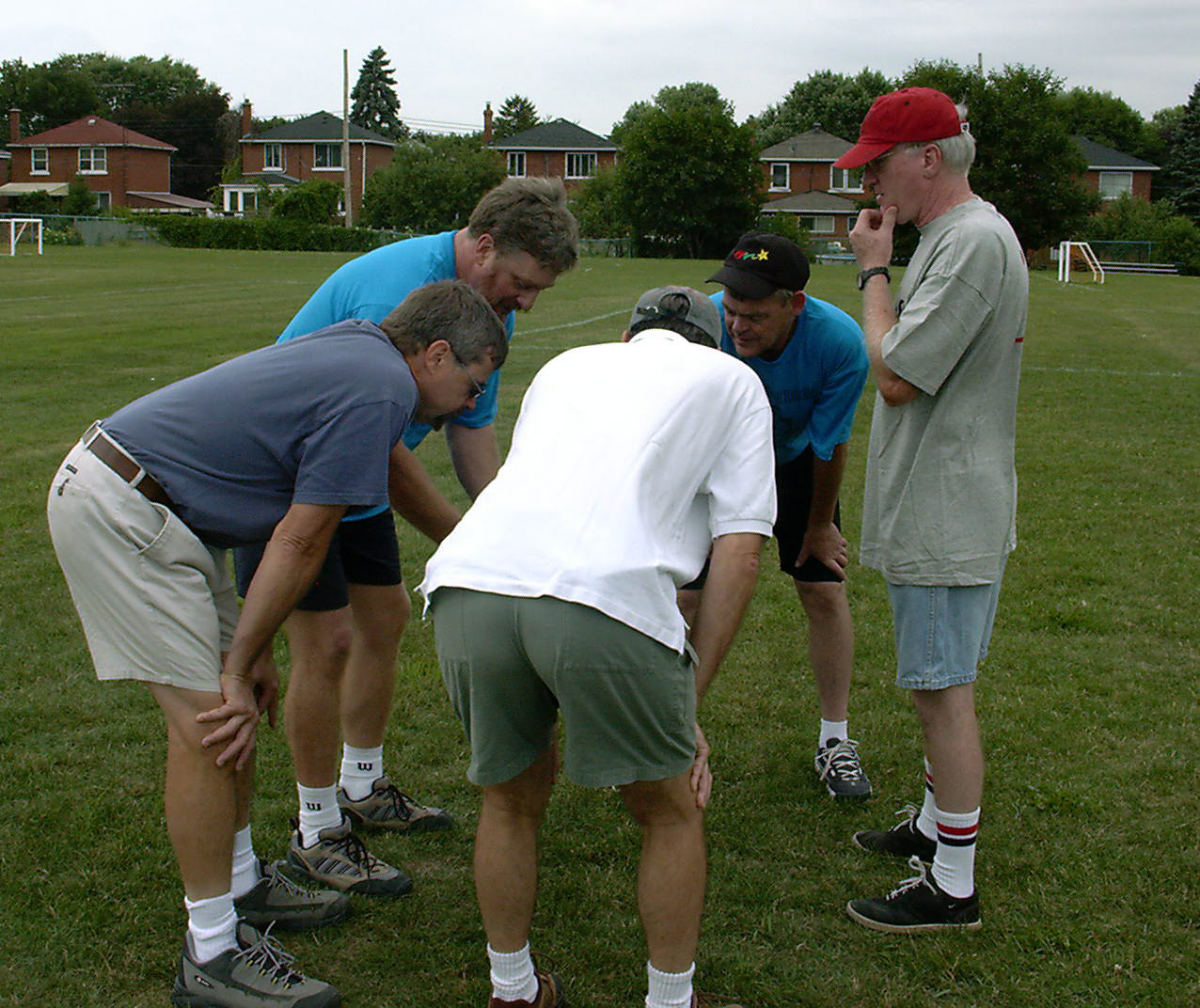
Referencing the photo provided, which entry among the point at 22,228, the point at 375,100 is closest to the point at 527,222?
the point at 22,228

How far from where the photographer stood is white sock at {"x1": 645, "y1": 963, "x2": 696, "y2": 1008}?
271cm

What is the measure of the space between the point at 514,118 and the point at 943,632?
120244 millimetres

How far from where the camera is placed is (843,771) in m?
4.30

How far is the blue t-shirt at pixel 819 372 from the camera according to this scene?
4.13m

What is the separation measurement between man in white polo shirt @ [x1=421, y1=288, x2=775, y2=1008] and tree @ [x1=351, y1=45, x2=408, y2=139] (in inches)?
4541

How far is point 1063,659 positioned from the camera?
5535mm

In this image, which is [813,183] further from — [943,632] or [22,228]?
[943,632]

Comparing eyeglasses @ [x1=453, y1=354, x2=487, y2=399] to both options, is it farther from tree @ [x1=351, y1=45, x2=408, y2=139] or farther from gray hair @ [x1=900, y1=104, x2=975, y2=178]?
tree @ [x1=351, y1=45, x2=408, y2=139]

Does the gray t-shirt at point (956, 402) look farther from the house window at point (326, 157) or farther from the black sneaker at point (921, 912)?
the house window at point (326, 157)

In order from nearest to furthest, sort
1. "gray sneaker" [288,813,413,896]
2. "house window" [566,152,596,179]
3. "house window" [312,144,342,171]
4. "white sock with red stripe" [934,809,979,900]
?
"white sock with red stripe" [934,809,979,900], "gray sneaker" [288,813,413,896], "house window" [312,144,342,171], "house window" [566,152,596,179]

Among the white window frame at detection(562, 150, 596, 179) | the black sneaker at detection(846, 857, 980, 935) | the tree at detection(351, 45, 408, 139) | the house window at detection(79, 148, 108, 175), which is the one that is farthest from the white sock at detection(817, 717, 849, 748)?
the tree at detection(351, 45, 408, 139)

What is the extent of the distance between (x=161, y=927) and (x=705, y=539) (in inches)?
78.1

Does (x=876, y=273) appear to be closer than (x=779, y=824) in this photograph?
Yes

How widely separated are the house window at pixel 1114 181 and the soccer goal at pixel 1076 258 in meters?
41.2
